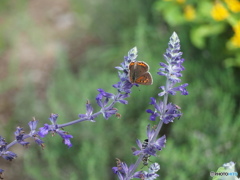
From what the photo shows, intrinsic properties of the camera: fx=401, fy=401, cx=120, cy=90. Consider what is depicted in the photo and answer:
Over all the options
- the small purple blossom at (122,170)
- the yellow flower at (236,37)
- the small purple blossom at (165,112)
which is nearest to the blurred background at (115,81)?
the yellow flower at (236,37)

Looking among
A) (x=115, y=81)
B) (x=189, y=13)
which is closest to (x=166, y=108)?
(x=115, y=81)

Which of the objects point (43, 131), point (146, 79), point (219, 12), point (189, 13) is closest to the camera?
point (43, 131)

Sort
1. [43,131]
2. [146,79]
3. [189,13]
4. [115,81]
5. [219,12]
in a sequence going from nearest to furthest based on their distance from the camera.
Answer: [43,131] → [146,79] → [115,81] → [219,12] → [189,13]

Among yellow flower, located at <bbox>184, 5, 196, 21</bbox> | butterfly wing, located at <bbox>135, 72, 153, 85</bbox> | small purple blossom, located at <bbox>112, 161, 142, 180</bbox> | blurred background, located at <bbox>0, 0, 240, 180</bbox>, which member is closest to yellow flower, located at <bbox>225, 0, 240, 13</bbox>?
blurred background, located at <bbox>0, 0, 240, 180</bbox>

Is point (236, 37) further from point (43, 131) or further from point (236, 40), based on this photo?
point (43, 131)

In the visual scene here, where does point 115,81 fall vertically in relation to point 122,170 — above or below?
above

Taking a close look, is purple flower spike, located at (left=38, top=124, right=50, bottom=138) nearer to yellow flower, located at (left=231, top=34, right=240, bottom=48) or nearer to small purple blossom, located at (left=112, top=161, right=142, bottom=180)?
small purple blossom, located at (left=112, top=161, right=142, bottom=180)

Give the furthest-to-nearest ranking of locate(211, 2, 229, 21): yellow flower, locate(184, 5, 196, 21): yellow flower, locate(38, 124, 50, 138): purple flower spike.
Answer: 1. locate(184, 5, 196, 21): yellow flower
2. locate(211, 2, 229, 21): yellow flower
3. locate(38, 124, 50, 138): purple flower spike
